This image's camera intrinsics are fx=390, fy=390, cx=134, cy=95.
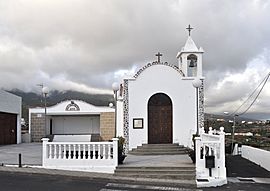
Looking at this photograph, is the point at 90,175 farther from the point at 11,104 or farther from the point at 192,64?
the point at 11,104

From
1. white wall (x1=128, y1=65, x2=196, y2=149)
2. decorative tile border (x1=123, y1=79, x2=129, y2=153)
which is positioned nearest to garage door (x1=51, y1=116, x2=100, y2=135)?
decorative tile border (x1=123, y1=79, x2=129, y2=153)

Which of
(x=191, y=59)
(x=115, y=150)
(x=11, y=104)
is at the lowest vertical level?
(x=115, y=150)

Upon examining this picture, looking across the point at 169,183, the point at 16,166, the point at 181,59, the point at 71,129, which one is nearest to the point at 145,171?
→ the point at 169,183

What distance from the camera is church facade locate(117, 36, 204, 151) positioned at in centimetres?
2088

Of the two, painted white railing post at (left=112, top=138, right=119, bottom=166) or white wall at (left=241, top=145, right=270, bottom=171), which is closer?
painted white railing post at (left=112, top=138, right=119, bottom=166)

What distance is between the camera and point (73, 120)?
115 ft

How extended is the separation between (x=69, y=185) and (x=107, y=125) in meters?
18.5

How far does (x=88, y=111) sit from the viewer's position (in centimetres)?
3192

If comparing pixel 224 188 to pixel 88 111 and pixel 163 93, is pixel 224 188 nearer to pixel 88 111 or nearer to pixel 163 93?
pixel 163 93

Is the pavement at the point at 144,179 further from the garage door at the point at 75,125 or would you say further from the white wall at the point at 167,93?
the garage door at the point at 75,125

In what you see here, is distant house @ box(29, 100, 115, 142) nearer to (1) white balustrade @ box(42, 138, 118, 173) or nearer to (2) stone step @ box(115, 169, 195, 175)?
(1) white balustrade @ box(42, 138, 118, 173)

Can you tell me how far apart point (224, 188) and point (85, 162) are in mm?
5225

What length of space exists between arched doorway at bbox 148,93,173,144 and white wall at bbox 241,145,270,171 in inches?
187

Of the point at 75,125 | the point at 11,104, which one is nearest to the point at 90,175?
the point at 11,104
